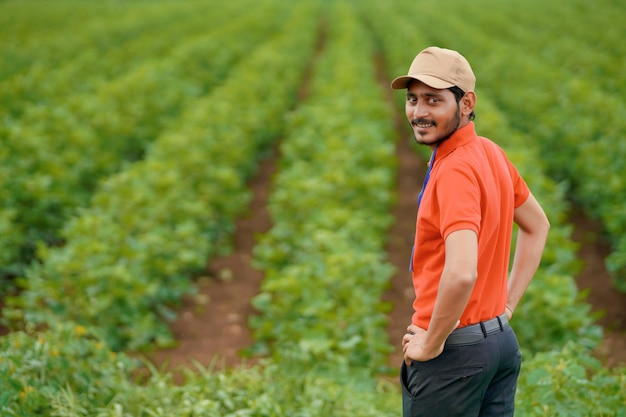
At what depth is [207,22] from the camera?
26.7 metres

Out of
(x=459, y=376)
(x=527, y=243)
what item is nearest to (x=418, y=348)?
(x=459, y=376)

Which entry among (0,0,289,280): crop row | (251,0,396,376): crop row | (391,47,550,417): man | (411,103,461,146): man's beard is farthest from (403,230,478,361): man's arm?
(0,0,289,280): crop row

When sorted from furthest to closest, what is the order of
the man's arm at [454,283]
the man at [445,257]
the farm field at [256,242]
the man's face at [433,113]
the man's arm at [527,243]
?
1. the farm field at [256,242]
2. the man's arm at [527,243]
3. the man's face at [433,113]
4. the man at [445,257]
5. the man's arm at [454,283]

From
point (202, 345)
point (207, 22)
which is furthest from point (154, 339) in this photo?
point (207, 22)

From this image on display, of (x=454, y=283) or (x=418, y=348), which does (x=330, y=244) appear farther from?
(x=454, y=283)

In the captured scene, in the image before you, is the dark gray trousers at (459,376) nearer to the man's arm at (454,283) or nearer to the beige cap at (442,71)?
the man's arm at (454,283)

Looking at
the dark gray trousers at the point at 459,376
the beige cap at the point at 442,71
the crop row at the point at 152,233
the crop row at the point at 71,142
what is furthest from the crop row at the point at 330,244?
the beige cap at the point at 442,71

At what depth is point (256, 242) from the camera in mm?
8195

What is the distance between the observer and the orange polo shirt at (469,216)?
2.11 metres

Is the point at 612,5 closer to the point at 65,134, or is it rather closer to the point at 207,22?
the point at 207,22

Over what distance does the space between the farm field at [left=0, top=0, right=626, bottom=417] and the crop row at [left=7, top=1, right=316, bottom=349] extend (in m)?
0.02

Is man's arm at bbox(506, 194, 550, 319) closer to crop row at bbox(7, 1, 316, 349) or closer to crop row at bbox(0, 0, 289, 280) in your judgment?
crop row at bbox(7, 1, 316, 349)

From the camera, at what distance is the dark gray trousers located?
2289 millimetres

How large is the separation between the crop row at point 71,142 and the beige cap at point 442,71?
476 cm
